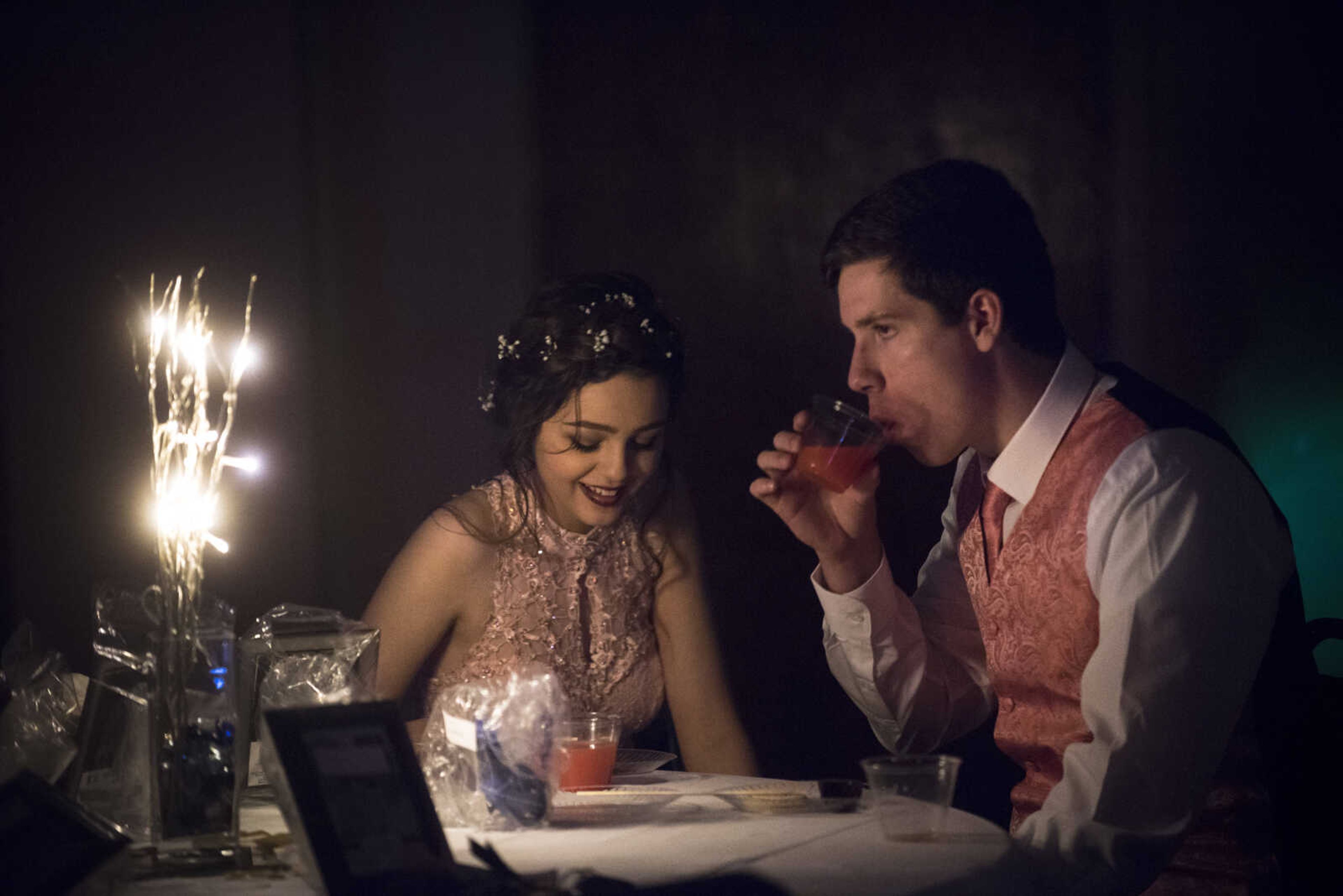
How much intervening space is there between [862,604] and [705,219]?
61.7 inches

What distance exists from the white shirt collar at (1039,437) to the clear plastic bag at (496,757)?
898 mm

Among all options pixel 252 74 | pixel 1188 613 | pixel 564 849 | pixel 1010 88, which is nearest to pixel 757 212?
pixel 1010 88

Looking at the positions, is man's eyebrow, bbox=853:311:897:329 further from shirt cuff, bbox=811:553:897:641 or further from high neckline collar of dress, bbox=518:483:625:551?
high neckline collar of dress, bbox=518:483:625:551

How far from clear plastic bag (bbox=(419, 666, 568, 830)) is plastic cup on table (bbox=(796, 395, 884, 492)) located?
716 mm

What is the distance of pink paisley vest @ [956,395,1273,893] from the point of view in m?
1.95

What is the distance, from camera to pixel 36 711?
1.80 metres

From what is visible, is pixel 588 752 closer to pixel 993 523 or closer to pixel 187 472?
pixel 187 472

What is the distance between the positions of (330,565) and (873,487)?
2.11m

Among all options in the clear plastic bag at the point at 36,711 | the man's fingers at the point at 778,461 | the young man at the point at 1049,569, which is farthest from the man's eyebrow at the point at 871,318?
the clear plastic bag at the point at 36,711

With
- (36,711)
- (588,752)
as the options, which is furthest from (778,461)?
(36,711)

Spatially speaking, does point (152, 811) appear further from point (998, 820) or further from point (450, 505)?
point (998, 820)

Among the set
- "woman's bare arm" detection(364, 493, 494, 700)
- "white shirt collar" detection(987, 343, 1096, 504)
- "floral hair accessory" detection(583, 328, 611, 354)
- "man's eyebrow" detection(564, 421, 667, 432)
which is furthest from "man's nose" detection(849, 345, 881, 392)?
"woman's bare arm" detection(364, 493, 494, 700)

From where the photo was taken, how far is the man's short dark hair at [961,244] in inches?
89.7

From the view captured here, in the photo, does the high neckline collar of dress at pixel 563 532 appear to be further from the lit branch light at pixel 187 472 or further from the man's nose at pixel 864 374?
the lit branch light at pixel 187 472
